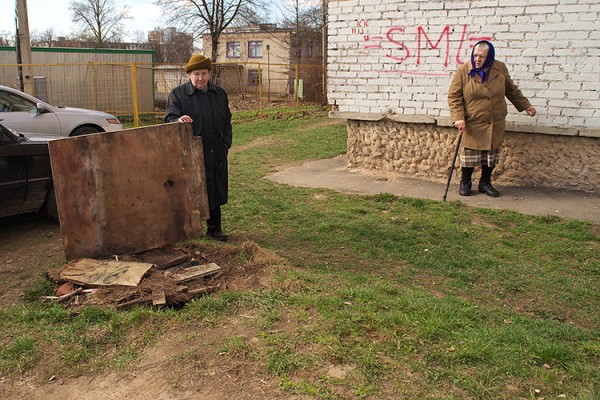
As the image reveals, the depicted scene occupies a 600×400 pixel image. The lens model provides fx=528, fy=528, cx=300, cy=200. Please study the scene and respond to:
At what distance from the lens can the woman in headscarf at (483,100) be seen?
22.1 feet

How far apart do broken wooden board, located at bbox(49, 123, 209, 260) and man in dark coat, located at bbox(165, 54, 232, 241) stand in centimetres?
16

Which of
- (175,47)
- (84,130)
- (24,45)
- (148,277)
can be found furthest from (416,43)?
(175,47)

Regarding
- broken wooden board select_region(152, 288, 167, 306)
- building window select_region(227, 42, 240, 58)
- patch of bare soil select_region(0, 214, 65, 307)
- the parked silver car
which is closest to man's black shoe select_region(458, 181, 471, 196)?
broken wooden board select_region(152, 288, 167, 306)

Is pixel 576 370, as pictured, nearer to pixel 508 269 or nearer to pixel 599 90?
pixel 508 269

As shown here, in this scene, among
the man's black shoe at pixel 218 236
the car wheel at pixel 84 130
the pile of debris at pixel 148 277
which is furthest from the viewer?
the car wheel at pixel 84 130

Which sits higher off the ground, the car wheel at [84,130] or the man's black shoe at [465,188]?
the car wheel at [84,130]

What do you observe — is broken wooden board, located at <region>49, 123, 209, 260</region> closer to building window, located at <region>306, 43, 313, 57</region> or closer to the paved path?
the paved path

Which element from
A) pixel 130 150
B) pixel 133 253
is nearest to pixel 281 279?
pixel 133 253

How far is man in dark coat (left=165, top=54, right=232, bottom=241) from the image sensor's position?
4.99 m

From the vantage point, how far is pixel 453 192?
24.4ft

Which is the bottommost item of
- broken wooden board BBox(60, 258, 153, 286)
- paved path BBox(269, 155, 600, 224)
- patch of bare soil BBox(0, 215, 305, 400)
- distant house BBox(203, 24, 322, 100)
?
patch of bare soil BBox(0, 215, 305, 400)

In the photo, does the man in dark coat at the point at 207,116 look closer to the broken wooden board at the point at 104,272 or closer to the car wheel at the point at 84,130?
the broken wooden board at the point at 104,272

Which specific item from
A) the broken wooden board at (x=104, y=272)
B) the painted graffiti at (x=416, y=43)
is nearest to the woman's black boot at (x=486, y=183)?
the painted graffiti at (x=416, y=43)

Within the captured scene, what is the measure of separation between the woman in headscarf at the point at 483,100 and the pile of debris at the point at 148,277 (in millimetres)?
3726
